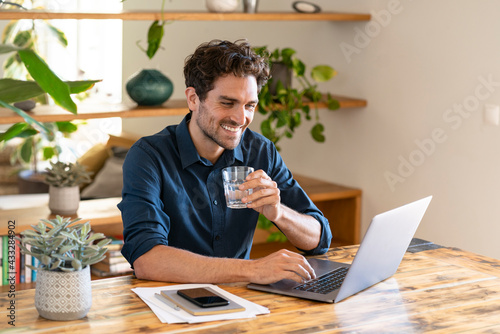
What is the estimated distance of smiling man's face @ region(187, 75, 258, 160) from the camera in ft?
6.47

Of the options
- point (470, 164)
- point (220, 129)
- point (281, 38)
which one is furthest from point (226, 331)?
point (281, 38)

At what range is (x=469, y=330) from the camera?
4.69ft

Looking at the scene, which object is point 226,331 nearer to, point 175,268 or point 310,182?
point 175,268

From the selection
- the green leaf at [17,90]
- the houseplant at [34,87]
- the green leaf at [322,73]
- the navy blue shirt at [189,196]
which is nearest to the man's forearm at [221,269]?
the navy blue shirt at [189,196]

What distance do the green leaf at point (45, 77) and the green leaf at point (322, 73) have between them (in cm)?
252

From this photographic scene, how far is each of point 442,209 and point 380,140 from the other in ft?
1.65

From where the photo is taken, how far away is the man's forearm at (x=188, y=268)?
5.44ft

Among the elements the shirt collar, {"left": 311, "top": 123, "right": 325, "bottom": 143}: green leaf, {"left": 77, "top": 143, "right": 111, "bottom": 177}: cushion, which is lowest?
{"left": 77, "top": 143, "right": 111, "bottom": 177}: cushion

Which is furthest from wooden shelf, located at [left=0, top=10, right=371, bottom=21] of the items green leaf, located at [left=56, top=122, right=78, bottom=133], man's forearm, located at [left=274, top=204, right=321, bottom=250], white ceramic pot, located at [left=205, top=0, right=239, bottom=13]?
man's forearm, located at [left=274, top=204, right=321, bottom=250]

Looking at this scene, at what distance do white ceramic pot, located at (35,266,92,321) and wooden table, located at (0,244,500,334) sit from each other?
0.02 m

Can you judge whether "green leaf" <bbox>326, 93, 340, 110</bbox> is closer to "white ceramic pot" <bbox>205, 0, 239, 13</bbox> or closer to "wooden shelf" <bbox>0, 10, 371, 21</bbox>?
"wooden shelf" <bbox>0, 10, 371, 21</bbox>

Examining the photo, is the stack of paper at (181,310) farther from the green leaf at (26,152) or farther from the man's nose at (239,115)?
the green leaf at (26,152)

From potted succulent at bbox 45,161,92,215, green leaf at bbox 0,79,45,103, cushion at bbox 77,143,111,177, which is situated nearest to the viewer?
green leaf at bbox 0,79,45,103

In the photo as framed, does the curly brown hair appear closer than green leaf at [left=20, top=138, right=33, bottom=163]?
Yes
